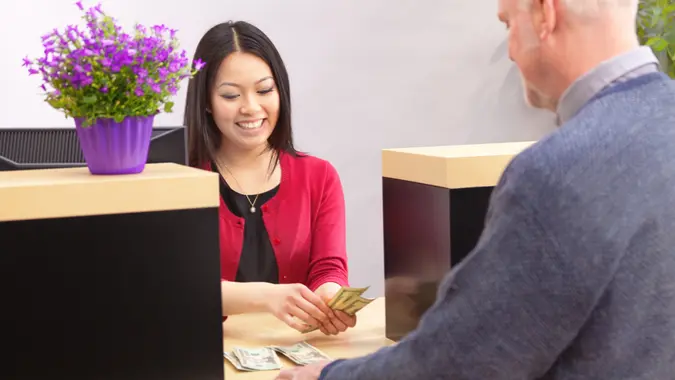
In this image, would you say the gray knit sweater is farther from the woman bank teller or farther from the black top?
the black top

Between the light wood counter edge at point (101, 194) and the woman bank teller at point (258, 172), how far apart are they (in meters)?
0.83

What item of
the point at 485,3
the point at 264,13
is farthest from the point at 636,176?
the point at 485,3

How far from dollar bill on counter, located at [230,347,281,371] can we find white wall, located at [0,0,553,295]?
6.95 feet

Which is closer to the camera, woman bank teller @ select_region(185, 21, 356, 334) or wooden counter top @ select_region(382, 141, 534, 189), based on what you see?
wooden counter top @ select_region(382, 141, 534, 189)

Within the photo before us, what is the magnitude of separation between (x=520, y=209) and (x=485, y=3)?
3.45m

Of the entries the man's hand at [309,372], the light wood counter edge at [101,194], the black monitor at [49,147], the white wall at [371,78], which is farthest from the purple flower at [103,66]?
the white wall at [371,78]

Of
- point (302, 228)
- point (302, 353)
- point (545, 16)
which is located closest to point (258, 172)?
point (302, 228)

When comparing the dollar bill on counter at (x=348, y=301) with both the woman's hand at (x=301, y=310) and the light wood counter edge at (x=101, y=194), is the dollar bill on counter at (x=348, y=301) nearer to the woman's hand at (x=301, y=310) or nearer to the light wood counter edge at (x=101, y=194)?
the woman's hand at (x=301, y=310)

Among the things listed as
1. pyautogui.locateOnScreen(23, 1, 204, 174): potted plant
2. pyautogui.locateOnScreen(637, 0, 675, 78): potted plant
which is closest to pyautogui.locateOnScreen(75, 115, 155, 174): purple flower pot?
pyautogui.locateOnScreen(23, 1, 204, 174): potted plant

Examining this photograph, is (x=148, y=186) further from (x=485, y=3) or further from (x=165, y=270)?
(x=485, y=3)

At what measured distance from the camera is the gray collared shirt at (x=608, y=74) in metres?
0.98

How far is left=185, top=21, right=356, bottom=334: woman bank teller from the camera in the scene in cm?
235

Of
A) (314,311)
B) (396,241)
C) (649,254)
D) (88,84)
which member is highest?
(88,84)

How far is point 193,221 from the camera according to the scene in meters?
1.49
